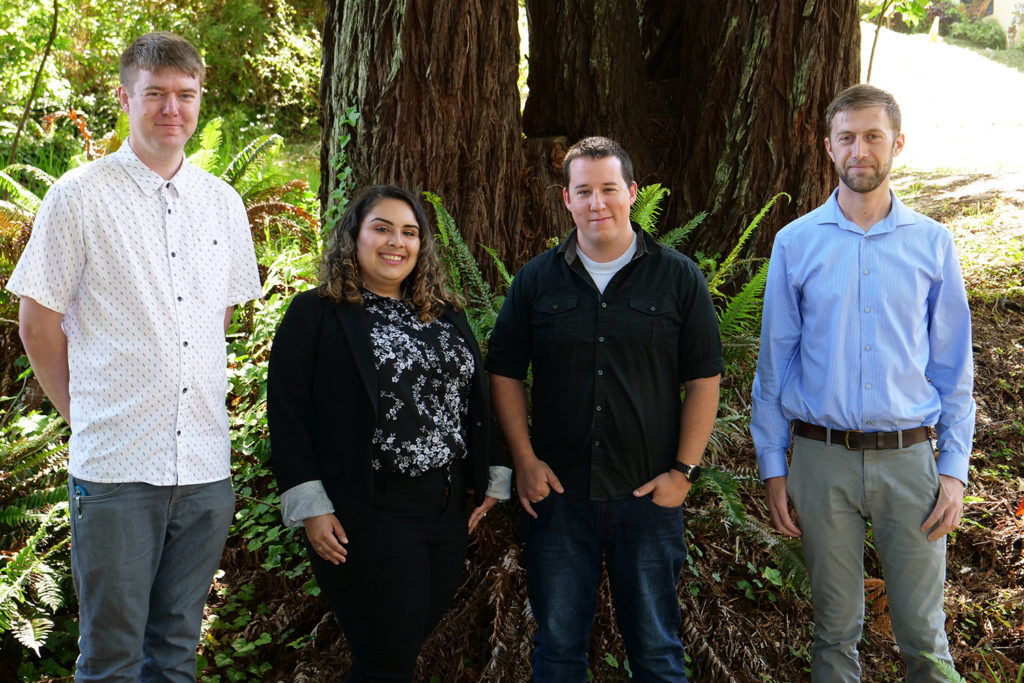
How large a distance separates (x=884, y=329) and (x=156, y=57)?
7.68ft

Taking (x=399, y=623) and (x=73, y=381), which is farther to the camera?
(x=399, y=623)

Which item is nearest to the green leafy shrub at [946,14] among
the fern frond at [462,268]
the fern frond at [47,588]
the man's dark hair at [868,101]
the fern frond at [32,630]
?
the fern frond at [462,268]

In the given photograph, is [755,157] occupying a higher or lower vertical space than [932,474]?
higher

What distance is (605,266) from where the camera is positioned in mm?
2814

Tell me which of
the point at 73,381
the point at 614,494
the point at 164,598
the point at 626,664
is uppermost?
the point at 73,381

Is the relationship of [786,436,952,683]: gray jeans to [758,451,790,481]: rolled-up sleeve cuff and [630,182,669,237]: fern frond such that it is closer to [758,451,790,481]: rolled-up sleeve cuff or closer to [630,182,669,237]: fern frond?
[758,451,790,481]: rolled-up sleeve cuff

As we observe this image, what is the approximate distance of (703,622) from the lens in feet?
11.7

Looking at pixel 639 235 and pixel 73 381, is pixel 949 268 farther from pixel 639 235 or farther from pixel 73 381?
pixel 73 381

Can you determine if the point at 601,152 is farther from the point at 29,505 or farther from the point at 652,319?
the point at 29,505

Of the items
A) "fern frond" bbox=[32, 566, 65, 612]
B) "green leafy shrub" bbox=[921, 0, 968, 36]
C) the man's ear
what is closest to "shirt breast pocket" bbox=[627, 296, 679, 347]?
the man's ear

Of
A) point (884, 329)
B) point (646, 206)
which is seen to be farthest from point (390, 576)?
point (646, 206)

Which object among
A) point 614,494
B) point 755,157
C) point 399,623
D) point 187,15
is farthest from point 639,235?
point 187,15

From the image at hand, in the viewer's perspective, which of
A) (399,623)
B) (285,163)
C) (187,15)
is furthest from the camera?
(187,15)

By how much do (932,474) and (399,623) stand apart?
1.75 metres
